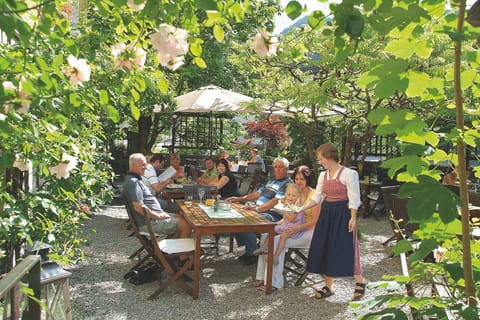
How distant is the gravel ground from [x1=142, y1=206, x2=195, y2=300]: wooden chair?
11 centimetres

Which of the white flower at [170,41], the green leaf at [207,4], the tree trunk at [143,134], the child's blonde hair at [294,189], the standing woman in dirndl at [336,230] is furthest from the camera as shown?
the tree trunk at [143,134]

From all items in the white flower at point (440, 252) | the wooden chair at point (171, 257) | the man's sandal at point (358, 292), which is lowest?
the man's sandal at point (358, 292)

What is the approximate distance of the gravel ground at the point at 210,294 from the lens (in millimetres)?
3885

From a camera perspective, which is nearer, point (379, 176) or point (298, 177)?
point (298, 177)

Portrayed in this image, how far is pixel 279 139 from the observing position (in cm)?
1509

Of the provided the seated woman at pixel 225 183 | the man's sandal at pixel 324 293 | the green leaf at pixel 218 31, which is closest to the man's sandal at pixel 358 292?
the man's sandal at pixel 324 293

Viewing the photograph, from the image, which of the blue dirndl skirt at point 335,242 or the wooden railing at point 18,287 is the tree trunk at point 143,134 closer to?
the blue dirndl skirt at point 335,242

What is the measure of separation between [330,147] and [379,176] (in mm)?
5798

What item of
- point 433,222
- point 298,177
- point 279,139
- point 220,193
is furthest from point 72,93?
point 279,139

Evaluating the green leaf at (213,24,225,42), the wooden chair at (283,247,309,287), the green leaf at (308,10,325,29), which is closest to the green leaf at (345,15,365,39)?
the green leaf at (308,10,325,29)

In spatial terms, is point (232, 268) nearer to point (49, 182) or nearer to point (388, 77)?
point (49, 182)

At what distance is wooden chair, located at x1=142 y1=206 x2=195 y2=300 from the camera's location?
4.18 metres

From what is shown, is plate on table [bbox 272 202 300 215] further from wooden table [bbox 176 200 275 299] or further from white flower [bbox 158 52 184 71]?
white flower [bbox 158 52 184 71]

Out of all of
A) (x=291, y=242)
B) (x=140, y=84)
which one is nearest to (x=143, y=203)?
(x=291, y=242)
